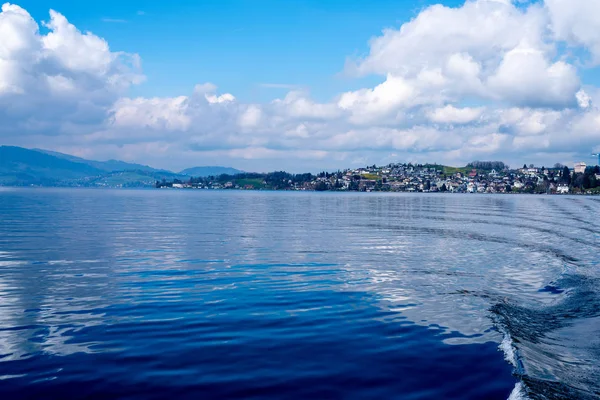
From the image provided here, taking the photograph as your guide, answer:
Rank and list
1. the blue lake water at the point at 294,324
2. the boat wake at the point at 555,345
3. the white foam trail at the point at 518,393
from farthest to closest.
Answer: the blue lake water at the point at 294,324
the boat wake at the point at 555,345
the white foam trail at the point at 518,393

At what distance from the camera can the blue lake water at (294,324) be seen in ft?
45.1

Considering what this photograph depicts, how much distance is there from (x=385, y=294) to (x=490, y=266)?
1456 cm

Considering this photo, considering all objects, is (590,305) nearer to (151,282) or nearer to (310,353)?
(310,353)

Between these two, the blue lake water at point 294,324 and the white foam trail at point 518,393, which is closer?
the white foam trail at point 518,393

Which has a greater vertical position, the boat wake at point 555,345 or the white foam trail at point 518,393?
the white foam trail at point 518,393

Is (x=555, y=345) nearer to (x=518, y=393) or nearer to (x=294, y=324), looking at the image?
(x=518, y=393)

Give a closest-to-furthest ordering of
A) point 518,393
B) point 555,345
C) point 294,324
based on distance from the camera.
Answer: point 518,393 → point 555,345 → point 294,324

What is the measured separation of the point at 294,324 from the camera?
19.7m

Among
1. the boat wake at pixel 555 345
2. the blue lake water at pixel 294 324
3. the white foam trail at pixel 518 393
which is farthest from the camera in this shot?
the blue lake water at pixel 294 324

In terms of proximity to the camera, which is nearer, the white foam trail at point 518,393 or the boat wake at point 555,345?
the white foam trail at point 518,393

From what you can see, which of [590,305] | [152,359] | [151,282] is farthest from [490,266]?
[152,359]

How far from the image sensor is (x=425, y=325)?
20.1 metres

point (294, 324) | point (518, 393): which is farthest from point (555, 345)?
point (294, 324)

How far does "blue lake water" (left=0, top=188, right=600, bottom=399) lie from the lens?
13.7m
